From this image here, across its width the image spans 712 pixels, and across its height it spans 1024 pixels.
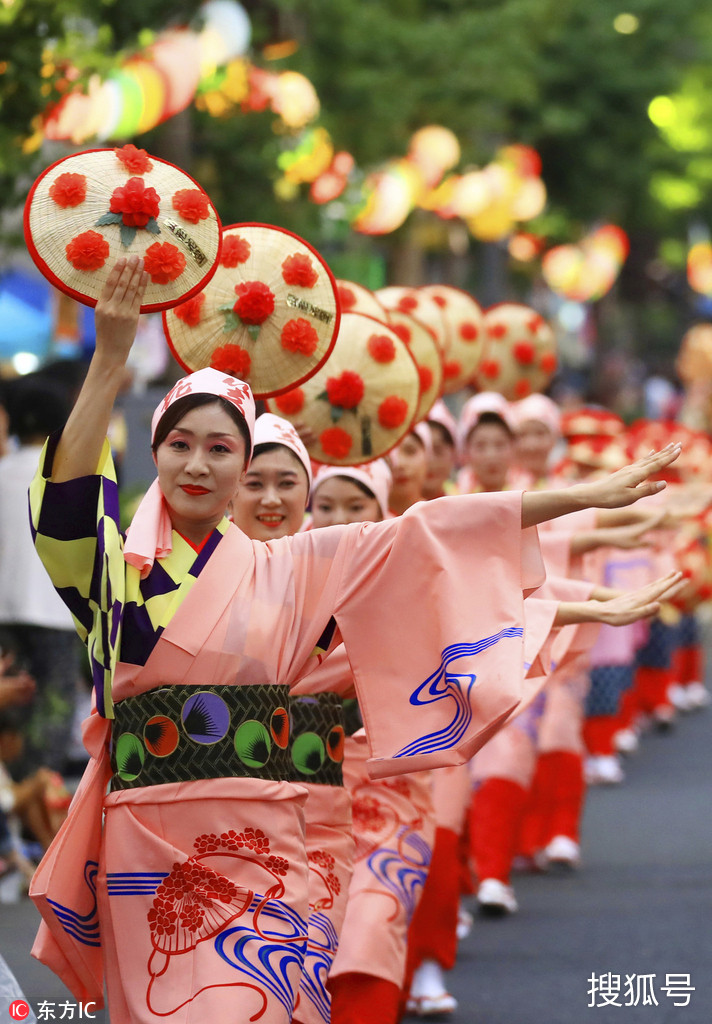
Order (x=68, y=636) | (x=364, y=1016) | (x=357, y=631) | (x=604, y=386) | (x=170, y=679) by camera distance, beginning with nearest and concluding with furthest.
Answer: (x=170, y=679) < (x=357, y=631) < (x=364, y=1016) < (x=68, y=636) < (x=604, y=386)

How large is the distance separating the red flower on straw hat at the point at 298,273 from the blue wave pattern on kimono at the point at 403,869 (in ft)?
5.24

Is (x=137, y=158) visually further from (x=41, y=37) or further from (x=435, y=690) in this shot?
(x=41, y=37)

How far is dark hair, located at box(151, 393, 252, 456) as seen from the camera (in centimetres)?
391

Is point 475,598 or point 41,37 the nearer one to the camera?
point 475,598

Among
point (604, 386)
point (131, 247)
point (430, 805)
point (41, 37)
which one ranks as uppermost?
point (604, 386)

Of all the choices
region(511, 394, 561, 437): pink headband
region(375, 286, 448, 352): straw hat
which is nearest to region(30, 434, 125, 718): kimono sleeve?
region(375, 286, 448, 352): straw hat

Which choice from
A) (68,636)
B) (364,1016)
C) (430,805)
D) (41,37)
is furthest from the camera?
(68,636)

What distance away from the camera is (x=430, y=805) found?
5.38m

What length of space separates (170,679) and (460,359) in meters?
4.16

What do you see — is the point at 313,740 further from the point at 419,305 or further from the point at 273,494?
the point at 419,305

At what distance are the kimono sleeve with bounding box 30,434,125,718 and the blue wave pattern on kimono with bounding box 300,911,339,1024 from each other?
1.01m

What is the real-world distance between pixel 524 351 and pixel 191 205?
15.5ft

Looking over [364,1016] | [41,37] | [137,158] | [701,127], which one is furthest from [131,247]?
[701,127]

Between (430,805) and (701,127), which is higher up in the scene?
(701,127)
